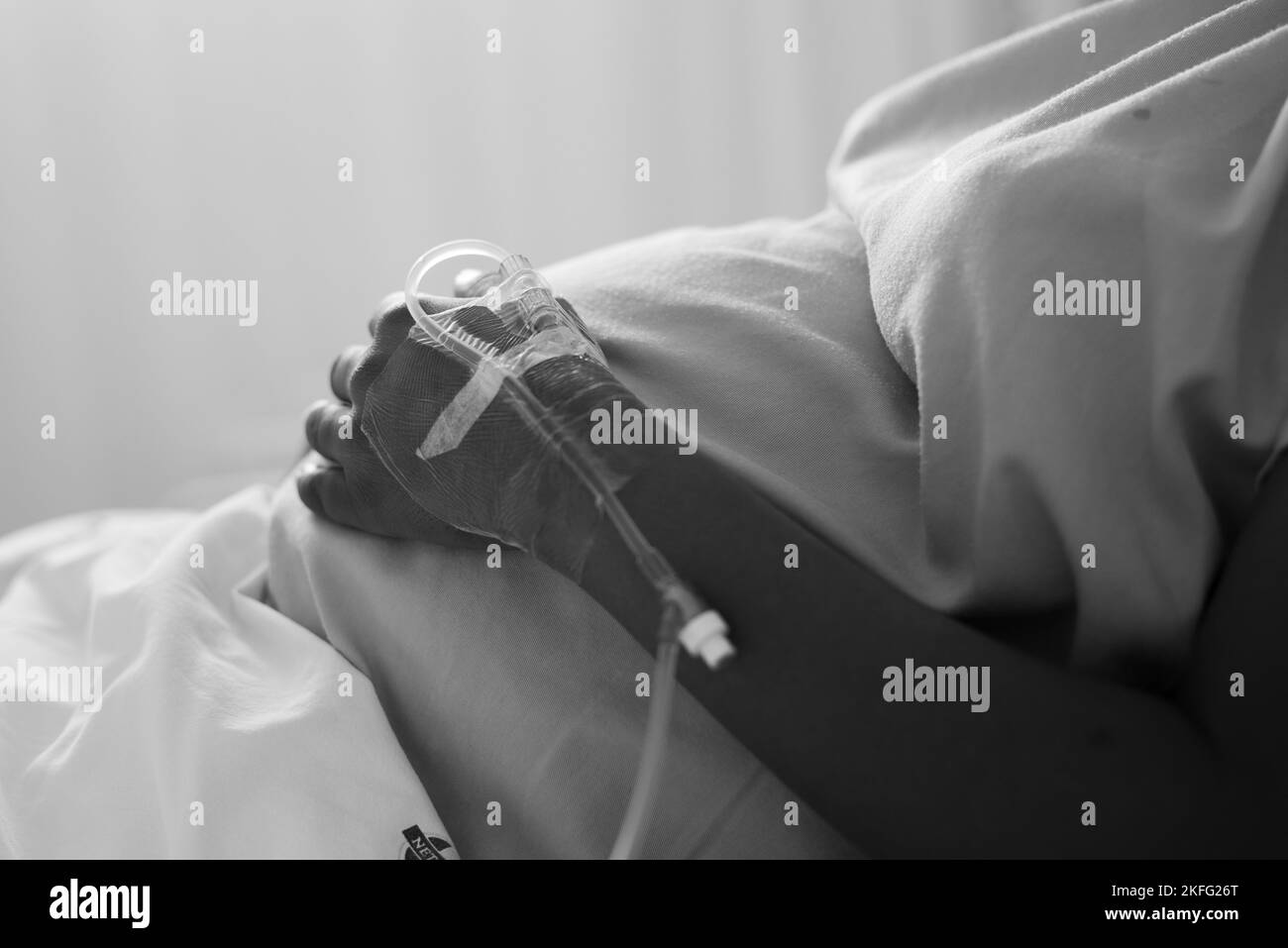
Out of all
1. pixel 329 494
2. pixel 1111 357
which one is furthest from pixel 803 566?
pixel 329 494

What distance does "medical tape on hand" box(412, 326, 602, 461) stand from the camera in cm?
63

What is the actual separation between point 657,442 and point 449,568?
0.60 ft

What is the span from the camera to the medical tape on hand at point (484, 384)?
635 mm

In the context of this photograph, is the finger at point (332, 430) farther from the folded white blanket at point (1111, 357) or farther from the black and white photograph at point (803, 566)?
the folded white blanket at point (1111, 357)

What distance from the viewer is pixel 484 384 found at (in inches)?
25.0

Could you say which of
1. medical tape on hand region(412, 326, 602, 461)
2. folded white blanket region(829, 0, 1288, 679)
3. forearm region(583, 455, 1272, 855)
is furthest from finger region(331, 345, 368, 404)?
folded white blanket region(829, 0, 1288, 679)

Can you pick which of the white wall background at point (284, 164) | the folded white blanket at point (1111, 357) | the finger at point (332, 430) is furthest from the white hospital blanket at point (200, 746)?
the white wall background at point (284, 164)

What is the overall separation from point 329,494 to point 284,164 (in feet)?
3.90

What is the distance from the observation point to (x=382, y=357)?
69 cm

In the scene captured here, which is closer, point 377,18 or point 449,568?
point 449,568

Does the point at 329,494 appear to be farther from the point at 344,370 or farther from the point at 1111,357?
the point at 1111,357

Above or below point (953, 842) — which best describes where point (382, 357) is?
above
